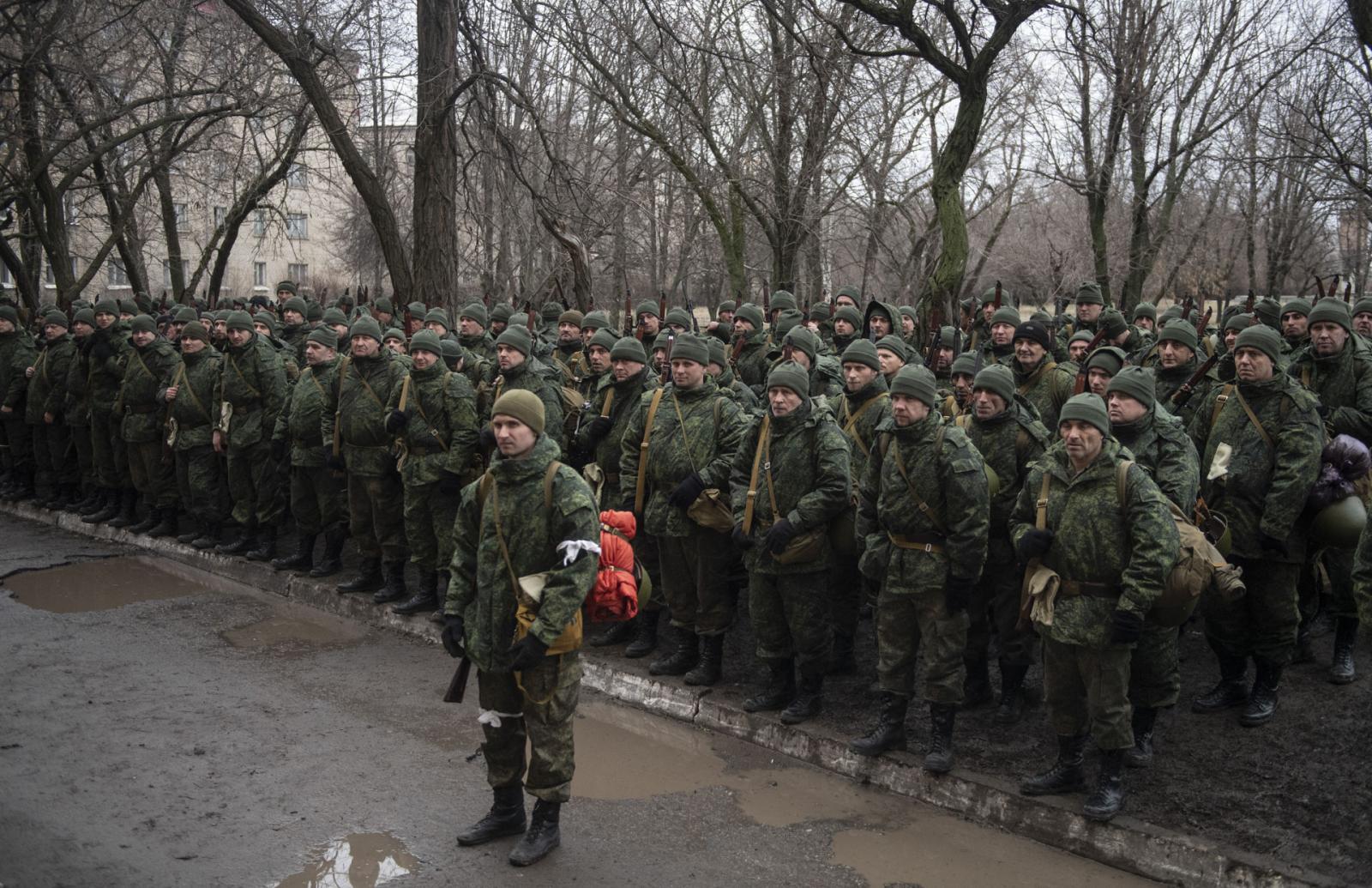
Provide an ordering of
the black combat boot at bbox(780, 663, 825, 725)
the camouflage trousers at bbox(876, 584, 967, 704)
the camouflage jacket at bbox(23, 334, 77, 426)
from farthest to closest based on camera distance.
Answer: the camouflage jacket at bbox(23, 334, 77, 426)
the black combat boot at bbox(780, 663, 825, 725)
the camouflage trousers at bbox(876, 584, 967, 704)

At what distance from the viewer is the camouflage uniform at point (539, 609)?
5094 mm

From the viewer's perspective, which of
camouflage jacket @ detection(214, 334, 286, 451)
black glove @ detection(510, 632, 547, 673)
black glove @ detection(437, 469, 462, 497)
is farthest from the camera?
camouflage jacket @ detection(214, 334, 286, 451)

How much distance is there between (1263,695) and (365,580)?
6.68 metres

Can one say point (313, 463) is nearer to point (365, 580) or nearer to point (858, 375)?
point (365, 580)

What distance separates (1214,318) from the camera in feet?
107

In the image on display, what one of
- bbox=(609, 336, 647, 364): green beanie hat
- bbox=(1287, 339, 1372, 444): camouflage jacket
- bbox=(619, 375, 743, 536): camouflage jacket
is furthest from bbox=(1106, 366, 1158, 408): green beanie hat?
bbox=(609, 336, 647, 364): green beanie hat

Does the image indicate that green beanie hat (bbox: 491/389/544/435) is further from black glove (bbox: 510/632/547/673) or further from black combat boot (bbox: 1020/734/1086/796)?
black combat boot (bbox: 1020/734/1086/796)

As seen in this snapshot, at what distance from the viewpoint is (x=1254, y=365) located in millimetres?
6484

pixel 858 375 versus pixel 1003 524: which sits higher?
pixel 858 375

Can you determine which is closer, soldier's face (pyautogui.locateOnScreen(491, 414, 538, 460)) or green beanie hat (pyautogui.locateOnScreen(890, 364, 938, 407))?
soldier's face (pyautogui.locateOnScreen(491, 414, 538, 460))

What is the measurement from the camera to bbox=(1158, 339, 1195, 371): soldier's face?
24.8 feet

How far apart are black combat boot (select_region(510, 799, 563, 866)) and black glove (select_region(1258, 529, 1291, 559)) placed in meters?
4.09

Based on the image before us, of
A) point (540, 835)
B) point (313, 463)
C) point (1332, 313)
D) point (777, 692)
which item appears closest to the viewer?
point (540, 835)

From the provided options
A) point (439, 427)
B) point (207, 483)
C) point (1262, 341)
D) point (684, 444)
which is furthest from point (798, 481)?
point (207, 483)
